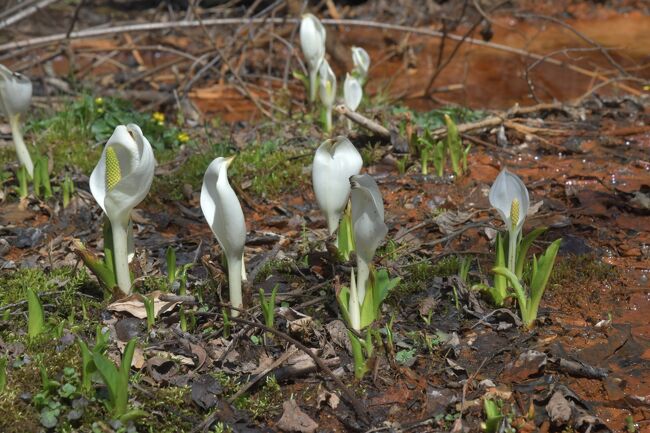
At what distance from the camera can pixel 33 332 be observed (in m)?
2.82

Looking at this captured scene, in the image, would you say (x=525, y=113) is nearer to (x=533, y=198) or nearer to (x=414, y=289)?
(x=533, y=198)

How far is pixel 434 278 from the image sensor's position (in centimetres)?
330

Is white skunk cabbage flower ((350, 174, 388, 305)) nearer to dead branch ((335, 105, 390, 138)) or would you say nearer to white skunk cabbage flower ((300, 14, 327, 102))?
dead branch ((335, 105, 390, 138))

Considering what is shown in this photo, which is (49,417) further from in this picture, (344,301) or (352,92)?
(352,92)

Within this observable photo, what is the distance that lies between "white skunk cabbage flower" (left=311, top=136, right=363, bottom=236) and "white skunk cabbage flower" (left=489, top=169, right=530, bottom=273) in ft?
1.69

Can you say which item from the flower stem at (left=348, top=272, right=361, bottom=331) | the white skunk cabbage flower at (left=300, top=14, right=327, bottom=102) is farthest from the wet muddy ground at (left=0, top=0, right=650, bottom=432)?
the white skunk cabbage flower at (left=300, top=14, right=327, bottom=102)

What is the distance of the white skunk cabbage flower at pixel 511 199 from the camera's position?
2.92 meters

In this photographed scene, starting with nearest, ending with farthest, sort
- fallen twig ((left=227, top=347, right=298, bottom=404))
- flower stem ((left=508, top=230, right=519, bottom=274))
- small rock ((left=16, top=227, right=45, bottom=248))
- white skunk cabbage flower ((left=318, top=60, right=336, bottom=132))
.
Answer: fallen twig ((left=227, top=347, right=298, bottom=404)) → flower stem ((left=508, top=230, right=519, bottom=274)) → small rock ((left=16, top=227, right=45, bottom=248)) → white skunk cabbage flower ((left=318, top=60, right=336, bottom=132))

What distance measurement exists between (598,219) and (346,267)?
1386 mm

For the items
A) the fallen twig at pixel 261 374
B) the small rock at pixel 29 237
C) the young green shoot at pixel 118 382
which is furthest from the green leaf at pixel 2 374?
the small rock at pixel 29 237

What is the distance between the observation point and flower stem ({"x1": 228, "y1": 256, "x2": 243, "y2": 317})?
2877 mm

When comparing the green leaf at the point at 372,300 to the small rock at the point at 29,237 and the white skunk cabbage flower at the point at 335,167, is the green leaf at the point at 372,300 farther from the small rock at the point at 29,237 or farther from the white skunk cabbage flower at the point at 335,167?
the small rock at the point at 29,237

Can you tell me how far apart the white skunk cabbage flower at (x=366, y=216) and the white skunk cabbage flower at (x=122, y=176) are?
0.69 metres

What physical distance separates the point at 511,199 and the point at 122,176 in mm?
1367
